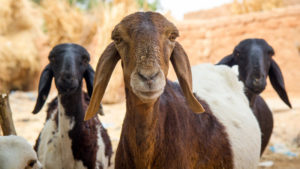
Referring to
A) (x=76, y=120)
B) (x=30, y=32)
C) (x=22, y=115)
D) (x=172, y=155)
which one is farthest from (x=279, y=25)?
(x=30, y=32)

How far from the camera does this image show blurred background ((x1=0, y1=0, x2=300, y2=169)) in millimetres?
7645

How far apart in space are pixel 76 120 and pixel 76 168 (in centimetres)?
50

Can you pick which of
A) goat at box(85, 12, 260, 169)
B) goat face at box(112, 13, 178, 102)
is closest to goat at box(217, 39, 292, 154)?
goat at box(85, 12, 260, 169)

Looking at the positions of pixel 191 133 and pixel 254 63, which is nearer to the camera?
pixel 191 133

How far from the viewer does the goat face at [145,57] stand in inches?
74.0

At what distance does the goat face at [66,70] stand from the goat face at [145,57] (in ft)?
3.60

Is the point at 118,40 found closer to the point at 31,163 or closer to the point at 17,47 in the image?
the point at 31,163

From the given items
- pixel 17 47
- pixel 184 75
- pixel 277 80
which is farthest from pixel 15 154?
pixel 17 47

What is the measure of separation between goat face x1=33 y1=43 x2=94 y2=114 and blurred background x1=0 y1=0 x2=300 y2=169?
1646 millimetres

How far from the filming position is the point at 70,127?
3570 mm

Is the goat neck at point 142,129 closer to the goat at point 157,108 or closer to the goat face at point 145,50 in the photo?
→ the goat at point 157,108

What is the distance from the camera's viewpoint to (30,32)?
51.2 ft

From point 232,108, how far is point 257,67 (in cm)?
93

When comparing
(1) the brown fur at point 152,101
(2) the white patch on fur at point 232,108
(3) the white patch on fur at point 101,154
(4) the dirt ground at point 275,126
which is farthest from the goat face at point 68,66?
(4) the dirt ground at point 275,126
